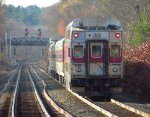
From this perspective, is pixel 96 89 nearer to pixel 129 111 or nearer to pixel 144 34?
pixel 129 111

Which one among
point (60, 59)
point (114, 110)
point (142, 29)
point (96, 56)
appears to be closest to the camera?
point (114, 110)

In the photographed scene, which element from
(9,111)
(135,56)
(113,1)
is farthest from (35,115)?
(113,1)

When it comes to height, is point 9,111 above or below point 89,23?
below

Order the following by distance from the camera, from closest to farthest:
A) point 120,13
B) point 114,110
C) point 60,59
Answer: point 114,110 → point 60,59 → point 120,13

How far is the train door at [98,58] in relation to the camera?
26344 mm

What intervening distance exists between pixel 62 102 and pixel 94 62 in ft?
8.49

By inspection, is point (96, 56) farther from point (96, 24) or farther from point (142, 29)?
point (142, 29)

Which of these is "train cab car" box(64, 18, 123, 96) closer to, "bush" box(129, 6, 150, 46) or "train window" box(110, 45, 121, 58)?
"train window" box(110, 45, 121, 58)

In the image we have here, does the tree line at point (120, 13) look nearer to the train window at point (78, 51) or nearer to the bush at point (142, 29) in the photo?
the bush at point (142, 29)

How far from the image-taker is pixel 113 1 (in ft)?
198

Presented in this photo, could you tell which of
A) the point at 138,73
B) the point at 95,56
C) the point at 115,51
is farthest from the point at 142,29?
the point at 95,56

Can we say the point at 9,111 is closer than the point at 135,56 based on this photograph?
Yes

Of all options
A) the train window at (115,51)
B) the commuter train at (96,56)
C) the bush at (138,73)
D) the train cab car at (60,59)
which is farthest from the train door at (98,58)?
the train cab car at (60,59)

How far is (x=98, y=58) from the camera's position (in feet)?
86.7
